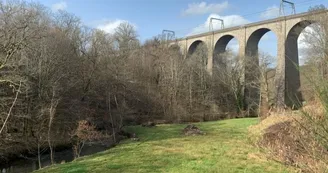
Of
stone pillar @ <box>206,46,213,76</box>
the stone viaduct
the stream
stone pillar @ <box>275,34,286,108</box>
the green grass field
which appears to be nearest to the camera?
the green grass field

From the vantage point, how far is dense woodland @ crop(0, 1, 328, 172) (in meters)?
18.6

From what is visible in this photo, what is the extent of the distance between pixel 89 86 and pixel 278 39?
2293 cm

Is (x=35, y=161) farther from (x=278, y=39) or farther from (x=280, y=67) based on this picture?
(x=278, y=39)

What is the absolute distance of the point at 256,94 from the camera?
4234 cm

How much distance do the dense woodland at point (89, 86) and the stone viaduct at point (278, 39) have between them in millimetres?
1657

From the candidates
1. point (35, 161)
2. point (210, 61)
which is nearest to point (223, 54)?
point (210, 61)

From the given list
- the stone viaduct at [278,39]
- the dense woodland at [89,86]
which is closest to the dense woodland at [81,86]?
the dense woodland at [89,86]

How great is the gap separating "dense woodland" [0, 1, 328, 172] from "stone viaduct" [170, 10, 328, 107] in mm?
1657

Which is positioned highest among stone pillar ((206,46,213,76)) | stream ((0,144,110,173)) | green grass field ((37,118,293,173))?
stone pillar ((206,46,213,76))

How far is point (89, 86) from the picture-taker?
2720 centimetres

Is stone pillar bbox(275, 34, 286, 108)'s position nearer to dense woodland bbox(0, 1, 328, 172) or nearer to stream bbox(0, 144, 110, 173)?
dense woodland bbox(0, 1, 328, 172)

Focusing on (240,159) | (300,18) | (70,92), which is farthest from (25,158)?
(300,18)

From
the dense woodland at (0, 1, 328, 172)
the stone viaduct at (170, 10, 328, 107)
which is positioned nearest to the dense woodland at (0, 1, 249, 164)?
the dense woodland at (0, 1, 328, 172)

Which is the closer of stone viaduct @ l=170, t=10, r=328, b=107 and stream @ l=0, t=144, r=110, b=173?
stream @ l=0, t=144, r=110, b=173
